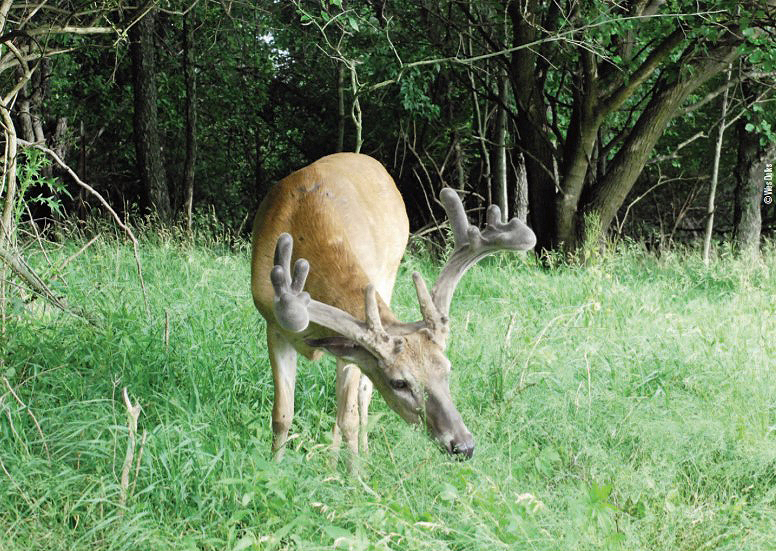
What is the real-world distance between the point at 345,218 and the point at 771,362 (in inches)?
112

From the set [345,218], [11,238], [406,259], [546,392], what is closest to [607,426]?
[546,392]

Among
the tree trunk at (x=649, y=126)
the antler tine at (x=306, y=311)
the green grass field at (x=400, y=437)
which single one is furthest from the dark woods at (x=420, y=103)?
the antler tine at (x=306, y=311)

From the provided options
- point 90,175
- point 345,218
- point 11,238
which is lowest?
point 90,175

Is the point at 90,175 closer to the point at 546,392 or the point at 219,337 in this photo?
the point at 219,337

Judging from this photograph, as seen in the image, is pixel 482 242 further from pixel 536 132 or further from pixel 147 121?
pixel 147 121

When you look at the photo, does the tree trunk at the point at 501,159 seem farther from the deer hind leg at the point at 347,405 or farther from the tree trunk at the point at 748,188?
the deer hind leg at the point at 347,405

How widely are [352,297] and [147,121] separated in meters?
8.78

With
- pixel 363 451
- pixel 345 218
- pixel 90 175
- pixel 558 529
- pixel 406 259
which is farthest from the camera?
pixel 90 175

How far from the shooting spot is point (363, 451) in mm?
4238

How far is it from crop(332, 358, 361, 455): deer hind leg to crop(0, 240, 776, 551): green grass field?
0.45ft

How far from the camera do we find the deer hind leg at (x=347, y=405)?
444 centimetres

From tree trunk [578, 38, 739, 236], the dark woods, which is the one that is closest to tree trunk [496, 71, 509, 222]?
the dark woods

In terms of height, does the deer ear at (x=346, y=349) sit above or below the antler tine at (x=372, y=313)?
below

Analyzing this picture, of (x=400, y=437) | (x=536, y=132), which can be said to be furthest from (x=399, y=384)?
(x=536, y=132)
